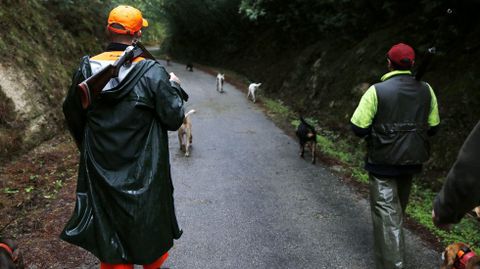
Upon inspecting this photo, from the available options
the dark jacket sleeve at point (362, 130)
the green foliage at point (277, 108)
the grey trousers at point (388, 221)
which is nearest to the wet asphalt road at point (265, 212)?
the grey trousers at point (388, 221)

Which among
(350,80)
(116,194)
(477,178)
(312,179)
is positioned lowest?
(312,179)

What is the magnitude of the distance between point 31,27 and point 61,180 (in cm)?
442

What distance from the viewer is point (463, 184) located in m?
1.63

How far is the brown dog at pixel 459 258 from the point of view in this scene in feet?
8.90

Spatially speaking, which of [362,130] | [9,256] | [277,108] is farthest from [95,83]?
[277,108]

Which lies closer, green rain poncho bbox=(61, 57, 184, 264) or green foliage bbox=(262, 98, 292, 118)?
green rain poncho bbox=(61, 57, 184, 264)

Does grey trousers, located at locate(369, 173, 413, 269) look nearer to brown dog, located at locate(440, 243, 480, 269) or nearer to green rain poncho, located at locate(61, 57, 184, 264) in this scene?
brown dog, located at locate(440, 243, 480, 269)

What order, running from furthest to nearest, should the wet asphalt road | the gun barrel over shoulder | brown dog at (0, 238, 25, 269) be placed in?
1. the wet asphalt road
2. brown dog at (0, 238, 25, 269)
3. the gun barrel over shoulder

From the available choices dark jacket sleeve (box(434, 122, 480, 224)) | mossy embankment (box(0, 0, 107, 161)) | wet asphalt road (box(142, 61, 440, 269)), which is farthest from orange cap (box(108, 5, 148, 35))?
mossy embankment (box(0, 0, 107, 161))

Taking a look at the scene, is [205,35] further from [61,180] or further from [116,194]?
[116,194]

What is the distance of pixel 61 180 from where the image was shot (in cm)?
602

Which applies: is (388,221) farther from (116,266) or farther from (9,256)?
(9,256)

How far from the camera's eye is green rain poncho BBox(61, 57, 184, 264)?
242 cm

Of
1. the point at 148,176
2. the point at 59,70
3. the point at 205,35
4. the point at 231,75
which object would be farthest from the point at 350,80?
the point at 205,35
